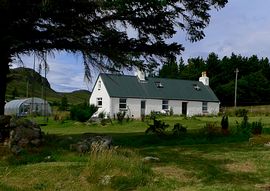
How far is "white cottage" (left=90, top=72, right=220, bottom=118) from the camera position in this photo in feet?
170

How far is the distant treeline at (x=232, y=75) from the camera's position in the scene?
77.6 metres

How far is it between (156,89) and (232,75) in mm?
32224

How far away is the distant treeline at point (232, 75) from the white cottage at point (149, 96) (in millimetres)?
13961

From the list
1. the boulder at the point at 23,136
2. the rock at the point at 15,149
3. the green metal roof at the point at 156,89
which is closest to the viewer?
the rock at the point at 15,149

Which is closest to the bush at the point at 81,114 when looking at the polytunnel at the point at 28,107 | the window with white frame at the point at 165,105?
the window with white frame at the point at 165,105

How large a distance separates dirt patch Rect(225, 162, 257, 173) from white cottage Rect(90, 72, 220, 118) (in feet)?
125

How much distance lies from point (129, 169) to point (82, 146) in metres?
2.97

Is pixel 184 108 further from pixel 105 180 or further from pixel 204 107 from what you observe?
pixel 105 180

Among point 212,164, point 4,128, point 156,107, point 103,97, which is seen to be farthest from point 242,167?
point 156,107

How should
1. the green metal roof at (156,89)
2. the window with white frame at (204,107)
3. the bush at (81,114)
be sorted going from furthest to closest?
1. the window with white frame at (204,107)
2. the green metal roof at (156,89)
3. the bush at (81,114)

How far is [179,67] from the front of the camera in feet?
308

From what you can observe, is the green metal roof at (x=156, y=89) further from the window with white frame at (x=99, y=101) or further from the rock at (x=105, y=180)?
the rock at (x=105, y=180)

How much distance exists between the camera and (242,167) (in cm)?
1080

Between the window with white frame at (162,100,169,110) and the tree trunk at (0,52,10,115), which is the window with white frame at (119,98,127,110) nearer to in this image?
the window with white frame at (162,100,169,110)
